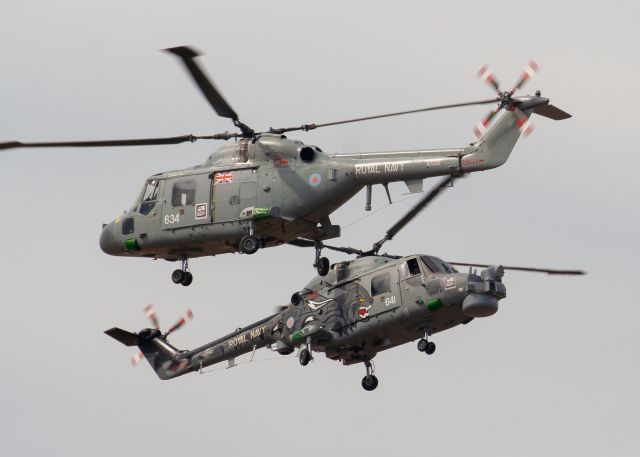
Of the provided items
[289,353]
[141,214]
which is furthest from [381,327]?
[141,214]

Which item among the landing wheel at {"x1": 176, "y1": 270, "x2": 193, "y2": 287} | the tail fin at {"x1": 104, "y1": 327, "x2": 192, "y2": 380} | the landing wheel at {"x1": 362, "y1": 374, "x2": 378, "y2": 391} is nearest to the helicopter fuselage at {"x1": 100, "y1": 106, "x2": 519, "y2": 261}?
the landing wheel at {"x1": 176, "y1": 270, "x2": 193, "y2": 287}

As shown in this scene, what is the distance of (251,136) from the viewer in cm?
4856

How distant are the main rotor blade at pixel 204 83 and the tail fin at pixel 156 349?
44.7ft

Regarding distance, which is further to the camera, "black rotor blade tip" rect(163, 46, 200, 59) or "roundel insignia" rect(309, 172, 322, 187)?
"roundel insignia" rect(309, 172, 322, 187)

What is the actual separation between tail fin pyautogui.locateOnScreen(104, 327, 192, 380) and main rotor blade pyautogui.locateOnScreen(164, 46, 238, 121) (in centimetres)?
1362

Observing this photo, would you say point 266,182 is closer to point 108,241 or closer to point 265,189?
point 265,189

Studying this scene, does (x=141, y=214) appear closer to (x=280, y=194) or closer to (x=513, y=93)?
(x=280, y=194)

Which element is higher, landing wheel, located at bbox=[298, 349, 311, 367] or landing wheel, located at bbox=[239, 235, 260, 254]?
landing wheel, located at bbox=[239, 235, 260, 254]

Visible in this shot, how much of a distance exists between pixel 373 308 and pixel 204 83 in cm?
990

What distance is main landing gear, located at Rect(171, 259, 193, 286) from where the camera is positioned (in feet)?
164

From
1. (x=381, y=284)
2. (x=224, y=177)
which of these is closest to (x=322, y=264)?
(x=381, y=284)

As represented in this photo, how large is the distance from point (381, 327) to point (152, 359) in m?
11.8

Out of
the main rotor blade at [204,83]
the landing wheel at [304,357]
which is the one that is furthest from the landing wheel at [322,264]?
the main rotor blade at [204,83]

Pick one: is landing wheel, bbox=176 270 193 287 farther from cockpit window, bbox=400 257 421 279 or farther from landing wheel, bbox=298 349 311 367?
cockpit window, bbox=400 257 421 279
